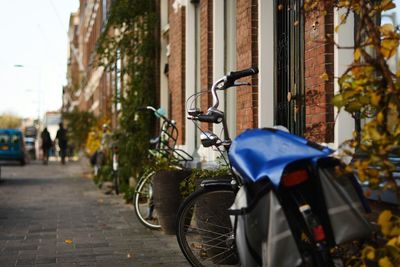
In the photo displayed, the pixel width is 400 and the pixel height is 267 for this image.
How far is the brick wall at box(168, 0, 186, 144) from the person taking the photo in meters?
10.5

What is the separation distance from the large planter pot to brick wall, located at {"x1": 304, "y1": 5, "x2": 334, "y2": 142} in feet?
7.29

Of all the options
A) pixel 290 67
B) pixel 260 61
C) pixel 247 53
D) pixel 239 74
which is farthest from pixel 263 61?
pixel 239 74

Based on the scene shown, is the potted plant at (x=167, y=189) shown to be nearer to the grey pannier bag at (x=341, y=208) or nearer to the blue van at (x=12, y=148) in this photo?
the grey pannier bag at (x=341, y=208)

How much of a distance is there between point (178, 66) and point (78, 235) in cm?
398

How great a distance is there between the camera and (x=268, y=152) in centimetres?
337

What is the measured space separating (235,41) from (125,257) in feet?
10.9

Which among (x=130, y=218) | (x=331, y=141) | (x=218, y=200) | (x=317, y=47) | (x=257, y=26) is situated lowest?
(x=130, y=218)

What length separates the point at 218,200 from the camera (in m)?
4.86

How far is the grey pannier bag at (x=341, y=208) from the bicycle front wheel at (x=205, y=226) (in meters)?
1.46

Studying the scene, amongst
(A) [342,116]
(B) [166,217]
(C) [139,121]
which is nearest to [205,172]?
(A) [342,116]

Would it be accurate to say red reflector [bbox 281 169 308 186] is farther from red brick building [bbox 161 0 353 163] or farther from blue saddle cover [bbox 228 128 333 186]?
red brick building [bbox 161 0 353 163]

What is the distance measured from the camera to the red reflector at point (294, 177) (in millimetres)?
3371

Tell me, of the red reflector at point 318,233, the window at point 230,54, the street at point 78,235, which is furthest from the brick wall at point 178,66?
the red reflector at point 318,233

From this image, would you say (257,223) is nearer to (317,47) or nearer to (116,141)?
(317,47)
